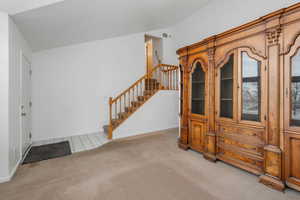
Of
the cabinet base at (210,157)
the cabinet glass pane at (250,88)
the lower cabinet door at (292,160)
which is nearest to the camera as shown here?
the lower cabinet door at (292,160)

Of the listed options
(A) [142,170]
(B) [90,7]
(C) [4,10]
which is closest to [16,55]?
(C) [4,10]

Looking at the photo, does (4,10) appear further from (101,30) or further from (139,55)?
(139,55)

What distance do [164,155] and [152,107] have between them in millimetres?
2098

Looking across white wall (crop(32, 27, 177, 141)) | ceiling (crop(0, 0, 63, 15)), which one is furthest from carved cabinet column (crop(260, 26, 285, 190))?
white wall (crop(32, 27, 177, 141))

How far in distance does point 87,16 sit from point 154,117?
3414 mm

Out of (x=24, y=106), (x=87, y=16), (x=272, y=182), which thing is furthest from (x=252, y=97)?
(x=24, y=106)

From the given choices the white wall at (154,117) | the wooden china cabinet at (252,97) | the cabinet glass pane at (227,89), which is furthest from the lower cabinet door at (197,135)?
the white wall at (154,117)

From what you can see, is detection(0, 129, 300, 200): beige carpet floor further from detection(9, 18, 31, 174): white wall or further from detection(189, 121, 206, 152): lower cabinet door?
detection(9, 18, 31, 174): white wall

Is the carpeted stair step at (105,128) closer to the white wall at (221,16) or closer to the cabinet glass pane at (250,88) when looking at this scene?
the cabinet glass pane at (250,88)

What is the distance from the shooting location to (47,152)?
3189mm

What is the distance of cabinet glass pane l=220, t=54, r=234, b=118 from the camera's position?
248cm

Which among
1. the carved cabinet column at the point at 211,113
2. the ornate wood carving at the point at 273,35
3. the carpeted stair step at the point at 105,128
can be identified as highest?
the ornate wood carving at the point at 273,35

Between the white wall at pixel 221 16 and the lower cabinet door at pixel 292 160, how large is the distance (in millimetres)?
2267

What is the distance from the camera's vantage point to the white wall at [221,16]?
271cm
